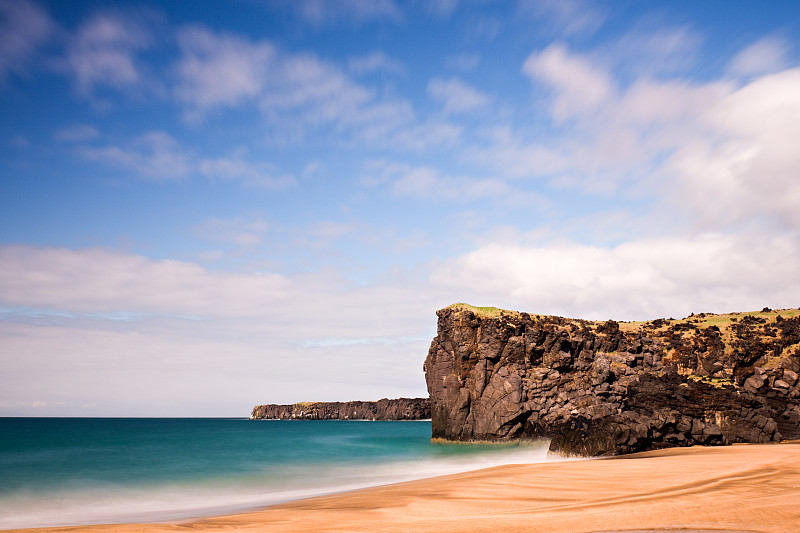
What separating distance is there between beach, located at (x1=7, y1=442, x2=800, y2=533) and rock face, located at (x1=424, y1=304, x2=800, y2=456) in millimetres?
14988

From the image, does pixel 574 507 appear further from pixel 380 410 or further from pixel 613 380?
pixel 380 410

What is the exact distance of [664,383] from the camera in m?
42.0

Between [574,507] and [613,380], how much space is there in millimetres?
A: 42285

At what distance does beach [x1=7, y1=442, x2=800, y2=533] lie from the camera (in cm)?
1030

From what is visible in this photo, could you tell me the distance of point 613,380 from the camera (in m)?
50.7

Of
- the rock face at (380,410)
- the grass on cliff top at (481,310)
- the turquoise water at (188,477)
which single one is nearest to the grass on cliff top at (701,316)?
the grass on cliff top at (481,310)

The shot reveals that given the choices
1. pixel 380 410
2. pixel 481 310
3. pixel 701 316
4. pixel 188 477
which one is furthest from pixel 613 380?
pixel 380 410

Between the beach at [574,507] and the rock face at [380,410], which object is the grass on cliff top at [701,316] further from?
the rock face at [380,410]

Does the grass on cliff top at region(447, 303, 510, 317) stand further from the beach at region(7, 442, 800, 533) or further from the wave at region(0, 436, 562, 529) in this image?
the beach at region(7, 442, 800, 533)

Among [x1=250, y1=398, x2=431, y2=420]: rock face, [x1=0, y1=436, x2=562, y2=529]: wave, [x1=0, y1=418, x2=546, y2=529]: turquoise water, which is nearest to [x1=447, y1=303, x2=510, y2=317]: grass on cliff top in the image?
[x1=0, y1=418, x2=546, y2=529]: turquoise water

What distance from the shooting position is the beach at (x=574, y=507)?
10.3 m

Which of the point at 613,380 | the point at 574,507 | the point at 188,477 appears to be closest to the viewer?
the point at 574,507

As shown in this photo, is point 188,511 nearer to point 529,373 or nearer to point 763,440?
point 763,440

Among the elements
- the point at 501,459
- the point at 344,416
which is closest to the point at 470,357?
the point at 501,459
